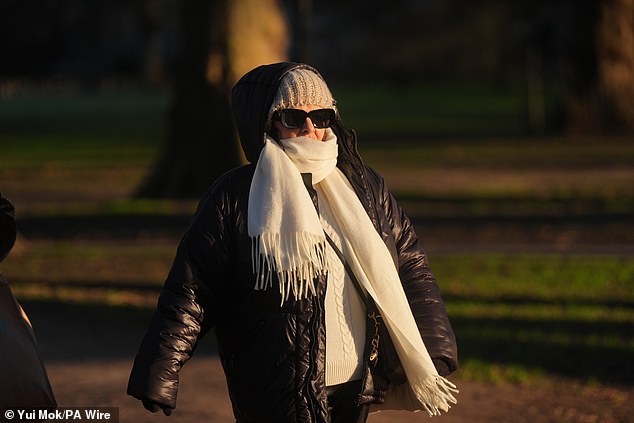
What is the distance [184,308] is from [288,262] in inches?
13.1

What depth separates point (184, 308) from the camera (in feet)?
13.4

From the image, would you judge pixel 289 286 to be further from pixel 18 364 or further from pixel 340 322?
pixel 18 364

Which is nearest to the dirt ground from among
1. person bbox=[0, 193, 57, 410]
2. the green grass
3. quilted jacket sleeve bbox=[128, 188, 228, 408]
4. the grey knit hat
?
the green grass

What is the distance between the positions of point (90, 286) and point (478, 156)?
1666cm

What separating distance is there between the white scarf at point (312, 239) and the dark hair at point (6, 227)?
80 cm

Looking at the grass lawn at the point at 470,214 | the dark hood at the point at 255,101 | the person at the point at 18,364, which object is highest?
the dark hood at the point at 255,101

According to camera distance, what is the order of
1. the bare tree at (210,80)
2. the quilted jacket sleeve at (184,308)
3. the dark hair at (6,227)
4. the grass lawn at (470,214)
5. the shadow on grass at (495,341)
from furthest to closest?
the bare tree at (210,80) < the grass lawn at (470,214) < the shadow on grass at (495,341) < the dark hair at (6,227) < the quilted jacket sleeve at (184,308)

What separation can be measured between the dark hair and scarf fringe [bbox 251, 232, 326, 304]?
82 cm

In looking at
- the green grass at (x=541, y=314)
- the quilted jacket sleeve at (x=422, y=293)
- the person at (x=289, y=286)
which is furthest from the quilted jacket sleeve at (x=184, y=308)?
the green grass at (x=541, y=314)

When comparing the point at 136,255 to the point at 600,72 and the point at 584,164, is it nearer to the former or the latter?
the point at 584,164

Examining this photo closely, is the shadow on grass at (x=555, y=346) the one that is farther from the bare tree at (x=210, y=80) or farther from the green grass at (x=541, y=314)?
the bare tree at (x=210, y=80)

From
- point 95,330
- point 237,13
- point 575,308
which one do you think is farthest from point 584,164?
point 95,330

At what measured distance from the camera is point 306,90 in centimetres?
420

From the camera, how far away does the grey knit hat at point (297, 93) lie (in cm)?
420
